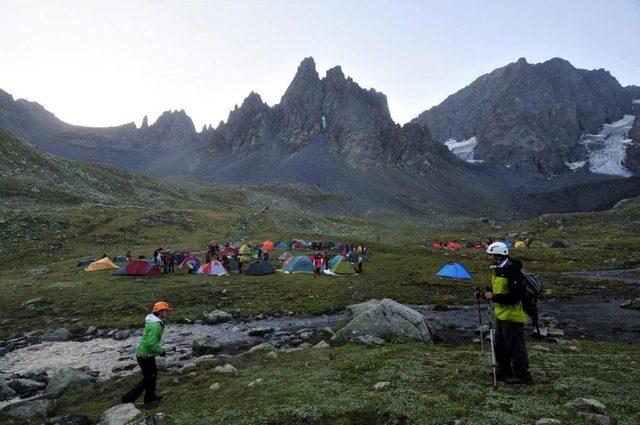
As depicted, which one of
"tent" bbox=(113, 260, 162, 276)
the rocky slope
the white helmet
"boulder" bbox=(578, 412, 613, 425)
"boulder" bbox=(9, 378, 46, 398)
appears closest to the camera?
"boulder" bbox=(578, 412, 613, 425)

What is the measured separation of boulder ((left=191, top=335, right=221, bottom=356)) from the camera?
19.6m

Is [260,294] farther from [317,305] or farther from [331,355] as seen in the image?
[331,355]

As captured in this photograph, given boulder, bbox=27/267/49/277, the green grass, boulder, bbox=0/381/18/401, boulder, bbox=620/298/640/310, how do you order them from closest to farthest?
the green grass → boulder, bbox=0/381/18/401 → boulder, bbox=620/298/640/310 → boulder, bbox=27/267/49/277

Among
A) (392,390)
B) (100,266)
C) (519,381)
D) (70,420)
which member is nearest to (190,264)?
(100,266)

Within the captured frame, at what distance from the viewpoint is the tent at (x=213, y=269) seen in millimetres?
41025

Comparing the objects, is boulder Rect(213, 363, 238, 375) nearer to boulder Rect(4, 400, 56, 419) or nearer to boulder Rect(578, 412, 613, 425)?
boulder Rect(4, 400, 56, 419)

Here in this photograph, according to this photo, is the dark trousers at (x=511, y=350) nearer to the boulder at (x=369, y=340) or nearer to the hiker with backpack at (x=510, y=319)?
the hiker with backpack at (x=510, y=319)

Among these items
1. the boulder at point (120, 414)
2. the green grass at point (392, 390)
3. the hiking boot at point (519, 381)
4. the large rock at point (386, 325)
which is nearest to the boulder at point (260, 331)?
the large rock at point (386, 325)

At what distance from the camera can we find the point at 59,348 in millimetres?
21234

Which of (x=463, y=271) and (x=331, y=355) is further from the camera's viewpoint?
(x=463, y=271)

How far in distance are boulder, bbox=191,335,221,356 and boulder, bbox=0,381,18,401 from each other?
6723 millimetres

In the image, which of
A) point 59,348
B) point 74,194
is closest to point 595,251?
point 59,348

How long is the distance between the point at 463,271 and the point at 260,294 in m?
20.3

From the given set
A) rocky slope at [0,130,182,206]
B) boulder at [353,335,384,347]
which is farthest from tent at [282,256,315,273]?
rocky slope at [0,130,182,206]
